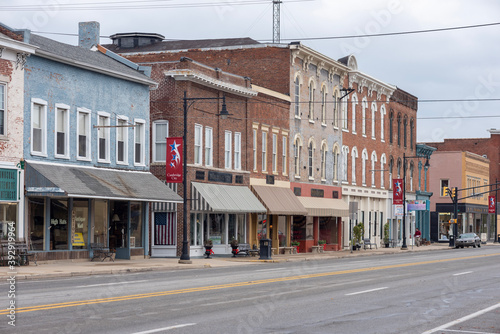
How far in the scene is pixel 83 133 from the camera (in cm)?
3369

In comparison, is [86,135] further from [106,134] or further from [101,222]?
[101,222]

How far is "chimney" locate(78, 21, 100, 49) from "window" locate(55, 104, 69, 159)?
33.2ft

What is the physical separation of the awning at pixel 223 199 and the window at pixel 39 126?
973 cm

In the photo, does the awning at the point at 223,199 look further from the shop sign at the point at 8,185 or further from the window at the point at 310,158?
the shop sign at the point at 8,185

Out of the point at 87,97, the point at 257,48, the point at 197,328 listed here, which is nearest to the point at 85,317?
the point at 197,328

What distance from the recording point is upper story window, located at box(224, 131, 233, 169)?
4328 centimetres

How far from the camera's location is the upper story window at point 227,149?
43281 mm

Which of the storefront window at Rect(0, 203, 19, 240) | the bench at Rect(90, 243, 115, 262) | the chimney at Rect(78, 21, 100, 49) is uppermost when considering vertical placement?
the chimney at Rect(78, 21, 100, 49)

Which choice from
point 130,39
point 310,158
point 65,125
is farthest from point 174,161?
point 130,39

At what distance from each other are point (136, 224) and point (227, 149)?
324 inches

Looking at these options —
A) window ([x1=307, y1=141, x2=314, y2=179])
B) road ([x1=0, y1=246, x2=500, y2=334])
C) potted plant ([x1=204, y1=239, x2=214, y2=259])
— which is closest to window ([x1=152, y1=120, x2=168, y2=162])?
potted plant ([x1=204, y1=239, x2=214, y2=259])

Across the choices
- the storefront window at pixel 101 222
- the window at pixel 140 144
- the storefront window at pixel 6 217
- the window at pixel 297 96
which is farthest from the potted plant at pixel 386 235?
the storefront window at pixel 6 217

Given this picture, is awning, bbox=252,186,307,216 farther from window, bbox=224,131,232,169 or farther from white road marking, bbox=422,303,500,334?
white road marking, bbox=422,303,500,334

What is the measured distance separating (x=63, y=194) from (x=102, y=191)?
8.98 feet
